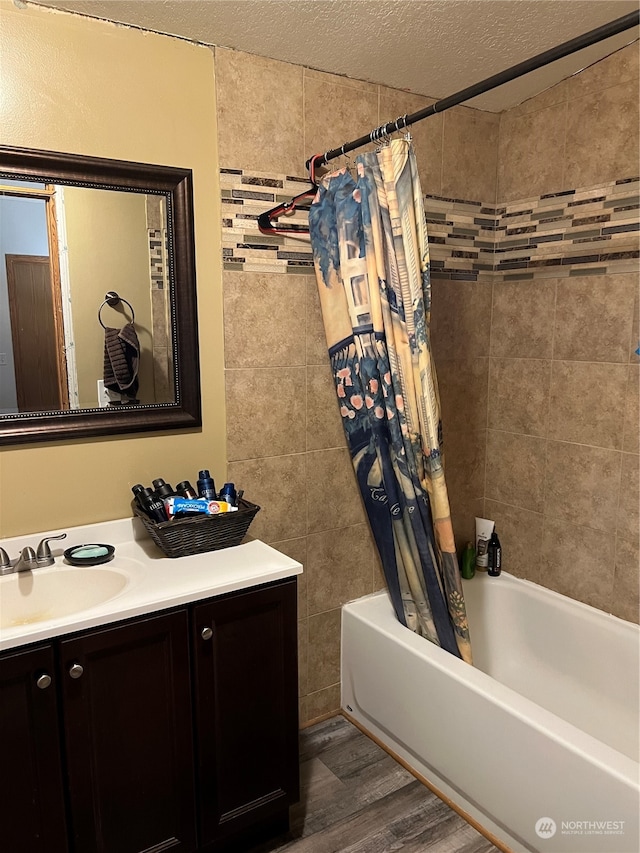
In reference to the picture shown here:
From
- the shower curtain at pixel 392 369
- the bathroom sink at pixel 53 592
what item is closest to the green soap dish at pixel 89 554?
the bathroom sink at pixel 53 592

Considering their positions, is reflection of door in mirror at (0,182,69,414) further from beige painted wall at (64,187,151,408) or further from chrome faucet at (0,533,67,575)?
chrome faucet at (0,533,67,575)

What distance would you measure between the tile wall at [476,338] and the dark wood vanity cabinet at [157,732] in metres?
0.55

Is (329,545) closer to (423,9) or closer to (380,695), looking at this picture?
(380,695)

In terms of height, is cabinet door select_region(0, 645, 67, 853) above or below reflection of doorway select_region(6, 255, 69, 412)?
below

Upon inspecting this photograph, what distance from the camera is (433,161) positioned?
94.0 inches

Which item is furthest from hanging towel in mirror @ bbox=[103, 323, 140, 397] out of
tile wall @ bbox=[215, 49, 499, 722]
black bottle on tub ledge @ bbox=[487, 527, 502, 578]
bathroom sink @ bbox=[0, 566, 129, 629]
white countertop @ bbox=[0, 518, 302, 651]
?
black bottle on tub ledge @ bbox=[487, 527, 502, 578]

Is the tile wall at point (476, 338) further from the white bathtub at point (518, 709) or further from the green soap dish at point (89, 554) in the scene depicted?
the green soap dish at point (89, 554)

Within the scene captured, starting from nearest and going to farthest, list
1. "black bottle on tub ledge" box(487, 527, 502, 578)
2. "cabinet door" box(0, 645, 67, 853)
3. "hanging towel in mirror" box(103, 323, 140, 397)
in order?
"cabinet door" box(0, 645, 67, 853)
"hanging towel in mirror" box(103, 323, 140, 397)
"black bottle on tub ledge" box(487, 527, 502, 578)

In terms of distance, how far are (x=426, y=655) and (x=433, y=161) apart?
71.9 inches

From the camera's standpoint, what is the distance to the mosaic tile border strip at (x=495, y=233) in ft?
6.59

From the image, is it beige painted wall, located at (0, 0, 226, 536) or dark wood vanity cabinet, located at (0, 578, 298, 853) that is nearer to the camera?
dark wood vanity cabinet, located at (0, 578, 298, 853)

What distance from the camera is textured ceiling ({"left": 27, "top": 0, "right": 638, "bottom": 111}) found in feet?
5.51

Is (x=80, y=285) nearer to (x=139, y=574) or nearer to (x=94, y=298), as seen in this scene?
(x=94, y=298)

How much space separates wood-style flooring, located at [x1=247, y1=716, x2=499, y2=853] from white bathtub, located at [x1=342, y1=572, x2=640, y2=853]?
0.06m
